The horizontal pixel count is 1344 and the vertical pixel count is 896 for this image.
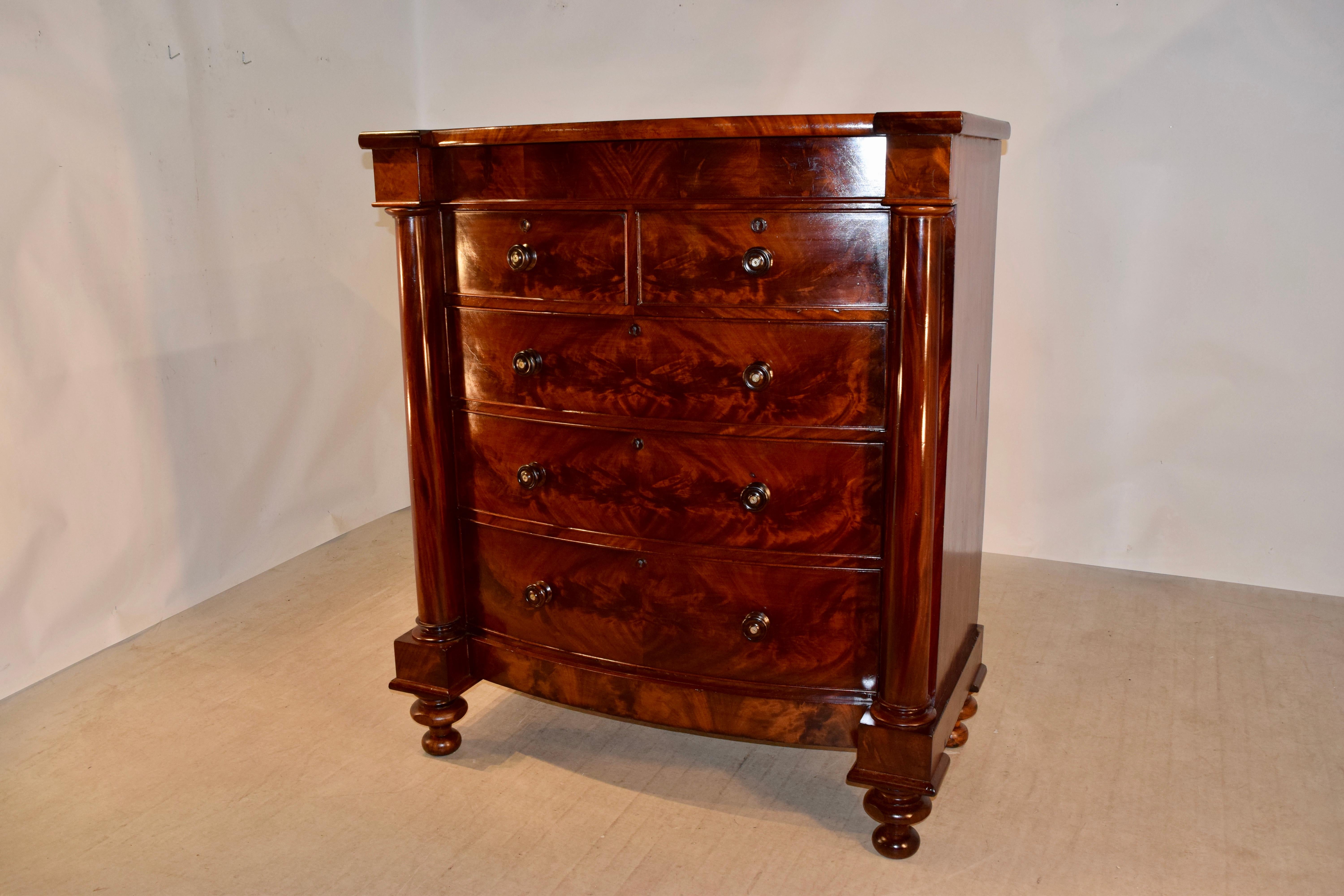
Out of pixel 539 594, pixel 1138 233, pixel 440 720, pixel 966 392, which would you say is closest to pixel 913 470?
pixel 966 392

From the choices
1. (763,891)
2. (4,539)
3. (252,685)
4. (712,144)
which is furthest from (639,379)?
(4,539)

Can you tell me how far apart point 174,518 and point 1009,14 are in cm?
258

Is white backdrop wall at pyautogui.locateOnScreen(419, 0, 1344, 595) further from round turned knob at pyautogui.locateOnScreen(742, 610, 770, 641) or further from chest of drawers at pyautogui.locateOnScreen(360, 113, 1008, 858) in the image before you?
round turned knob at pyautogui.locateOnScreen(742, 610, 770, 641)

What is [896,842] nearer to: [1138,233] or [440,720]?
[440,720]

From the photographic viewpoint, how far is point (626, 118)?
351cm

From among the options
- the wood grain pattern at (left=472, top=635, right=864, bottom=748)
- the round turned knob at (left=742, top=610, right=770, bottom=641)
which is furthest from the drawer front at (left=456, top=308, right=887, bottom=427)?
the wood grain pattern at (left=472, top=635, right=864, bottom=748)

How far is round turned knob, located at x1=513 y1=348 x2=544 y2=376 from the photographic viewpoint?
186 cm

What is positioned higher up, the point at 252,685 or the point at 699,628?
the point at 699,628

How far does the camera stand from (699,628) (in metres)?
1.85

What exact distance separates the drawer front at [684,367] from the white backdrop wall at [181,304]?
45.1 inches

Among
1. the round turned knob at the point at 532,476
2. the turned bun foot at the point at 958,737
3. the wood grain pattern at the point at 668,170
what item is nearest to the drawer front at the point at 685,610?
the round turned knob at the point at 532,476

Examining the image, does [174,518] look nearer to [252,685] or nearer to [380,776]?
[252,685]

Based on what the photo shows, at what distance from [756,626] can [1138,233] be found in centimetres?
182

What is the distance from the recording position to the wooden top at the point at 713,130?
1529 mm
